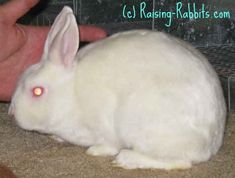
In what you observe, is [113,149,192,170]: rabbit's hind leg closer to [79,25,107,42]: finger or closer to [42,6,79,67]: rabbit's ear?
[42,6,79,67]: rabbit's ear

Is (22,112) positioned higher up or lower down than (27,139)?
higher up

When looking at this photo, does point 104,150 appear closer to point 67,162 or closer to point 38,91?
point 67,162

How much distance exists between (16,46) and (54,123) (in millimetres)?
469

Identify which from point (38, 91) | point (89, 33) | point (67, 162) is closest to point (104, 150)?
point (67, 162)

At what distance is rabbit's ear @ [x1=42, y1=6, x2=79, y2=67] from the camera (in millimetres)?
1527

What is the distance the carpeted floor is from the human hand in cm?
26

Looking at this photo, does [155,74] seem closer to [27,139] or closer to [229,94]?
[27,139]

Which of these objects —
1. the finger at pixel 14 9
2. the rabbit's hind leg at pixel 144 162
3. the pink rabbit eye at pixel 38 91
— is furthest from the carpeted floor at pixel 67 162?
the finger at pixel 14 9

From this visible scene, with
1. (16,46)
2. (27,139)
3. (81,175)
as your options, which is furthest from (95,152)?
(16,46)

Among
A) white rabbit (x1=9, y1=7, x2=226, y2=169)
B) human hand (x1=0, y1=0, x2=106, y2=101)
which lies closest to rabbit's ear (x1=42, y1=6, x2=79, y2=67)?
white rabbit (x1=9, y1=7, x2=226, y2=169)

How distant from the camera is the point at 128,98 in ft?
4.88

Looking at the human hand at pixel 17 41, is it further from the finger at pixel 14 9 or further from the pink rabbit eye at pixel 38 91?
the pink rabbit eye at pixel 38 91

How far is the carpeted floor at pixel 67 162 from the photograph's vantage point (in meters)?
1.49

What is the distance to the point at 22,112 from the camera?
1574mm
